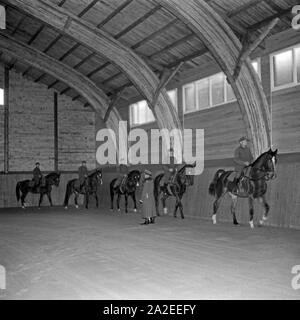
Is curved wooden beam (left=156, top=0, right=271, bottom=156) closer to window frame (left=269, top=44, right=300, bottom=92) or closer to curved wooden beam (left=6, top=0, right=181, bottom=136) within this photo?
window frame (left=269, top=44, right=300, bottom=92)

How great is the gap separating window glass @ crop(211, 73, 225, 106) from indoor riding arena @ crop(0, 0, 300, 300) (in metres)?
0.06

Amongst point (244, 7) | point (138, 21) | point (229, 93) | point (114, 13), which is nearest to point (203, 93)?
point (229, 93)

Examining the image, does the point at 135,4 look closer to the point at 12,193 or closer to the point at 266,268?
the point at 266,268

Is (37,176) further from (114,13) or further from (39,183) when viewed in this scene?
(114,13)

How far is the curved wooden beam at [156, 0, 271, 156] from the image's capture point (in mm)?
12141

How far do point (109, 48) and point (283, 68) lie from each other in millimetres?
6920

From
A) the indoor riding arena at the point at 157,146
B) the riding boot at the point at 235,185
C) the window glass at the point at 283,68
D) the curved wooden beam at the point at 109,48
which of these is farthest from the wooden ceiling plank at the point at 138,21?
the riding boot at the point at 235,185

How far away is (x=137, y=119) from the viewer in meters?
21.0

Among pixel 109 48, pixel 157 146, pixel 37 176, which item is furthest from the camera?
pixel 37 176

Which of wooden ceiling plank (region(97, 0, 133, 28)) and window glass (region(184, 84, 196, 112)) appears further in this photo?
window glass (region(184, 84, 196, 112))

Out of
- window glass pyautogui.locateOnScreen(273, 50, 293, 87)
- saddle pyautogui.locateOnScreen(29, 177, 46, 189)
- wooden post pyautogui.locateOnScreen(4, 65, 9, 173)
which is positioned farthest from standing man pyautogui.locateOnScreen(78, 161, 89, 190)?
window glass pyautogui.locateOnScreen(273, 50, 293, 87)

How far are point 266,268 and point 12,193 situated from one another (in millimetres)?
18701

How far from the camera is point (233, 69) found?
1255cm

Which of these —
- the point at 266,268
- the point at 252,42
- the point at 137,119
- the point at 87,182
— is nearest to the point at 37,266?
the point at 266,268
